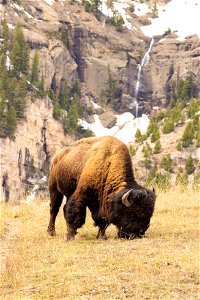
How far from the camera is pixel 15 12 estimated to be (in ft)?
449

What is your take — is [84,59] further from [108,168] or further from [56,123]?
[108,168]

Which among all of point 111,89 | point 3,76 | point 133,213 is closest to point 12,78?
point 3,76

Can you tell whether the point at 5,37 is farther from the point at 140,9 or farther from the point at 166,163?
the point at 140,9

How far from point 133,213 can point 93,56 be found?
5693 inches

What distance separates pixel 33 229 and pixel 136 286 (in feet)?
24.8

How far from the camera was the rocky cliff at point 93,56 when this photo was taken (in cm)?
13362

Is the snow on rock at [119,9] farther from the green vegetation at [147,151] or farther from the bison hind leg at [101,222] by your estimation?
the bison hind leg at [101,222]

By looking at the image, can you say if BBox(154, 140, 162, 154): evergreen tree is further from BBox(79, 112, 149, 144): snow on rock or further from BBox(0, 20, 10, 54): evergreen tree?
BBox(0, 20, 10, 54): evergreen tree

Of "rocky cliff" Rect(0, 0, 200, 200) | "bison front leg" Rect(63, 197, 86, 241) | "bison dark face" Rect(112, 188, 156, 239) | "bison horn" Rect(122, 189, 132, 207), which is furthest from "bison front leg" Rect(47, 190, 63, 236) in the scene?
"rocky cliff" Rect(0, 0, 200, 200)

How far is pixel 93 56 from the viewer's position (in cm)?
15225

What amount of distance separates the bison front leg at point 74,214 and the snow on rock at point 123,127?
391 feet

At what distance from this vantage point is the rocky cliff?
134m

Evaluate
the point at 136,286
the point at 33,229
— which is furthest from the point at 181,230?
the point at 136,286

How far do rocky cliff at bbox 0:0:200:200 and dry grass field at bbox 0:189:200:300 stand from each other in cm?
10838
